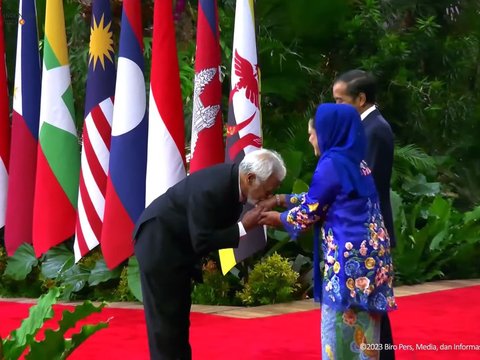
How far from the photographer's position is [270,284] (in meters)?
7.37

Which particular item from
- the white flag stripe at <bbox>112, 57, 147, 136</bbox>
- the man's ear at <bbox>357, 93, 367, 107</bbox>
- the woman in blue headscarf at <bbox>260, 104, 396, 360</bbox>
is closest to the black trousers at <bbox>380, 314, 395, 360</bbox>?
the woman in blue headscarf at <bbox>260, 104, 396, 360</bbox>

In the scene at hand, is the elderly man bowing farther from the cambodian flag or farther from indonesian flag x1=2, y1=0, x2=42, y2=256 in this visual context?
A: indonesian flag x1=2, y1=0, x2=42, y2=256

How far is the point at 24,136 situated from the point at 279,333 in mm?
3151

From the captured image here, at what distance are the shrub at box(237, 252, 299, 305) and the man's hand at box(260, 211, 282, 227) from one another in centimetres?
336

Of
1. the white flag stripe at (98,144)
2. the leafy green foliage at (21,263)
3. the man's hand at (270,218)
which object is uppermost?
the white flag stripe at (98,144)

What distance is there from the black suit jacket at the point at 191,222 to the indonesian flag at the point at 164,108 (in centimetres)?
298

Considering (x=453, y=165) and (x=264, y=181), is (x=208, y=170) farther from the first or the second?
(x=453, y=165)

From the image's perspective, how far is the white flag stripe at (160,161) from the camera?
723 cm

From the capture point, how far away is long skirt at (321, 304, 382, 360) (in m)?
3.81

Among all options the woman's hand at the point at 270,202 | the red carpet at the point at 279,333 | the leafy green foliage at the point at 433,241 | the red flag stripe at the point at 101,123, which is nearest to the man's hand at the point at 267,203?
the woman's hand at the point at 270,202

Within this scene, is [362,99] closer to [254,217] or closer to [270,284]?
[254,217]

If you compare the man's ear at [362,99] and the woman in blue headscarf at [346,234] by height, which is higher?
the man's ear at [362,99]

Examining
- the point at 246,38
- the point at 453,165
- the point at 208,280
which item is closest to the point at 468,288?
the point at 208,280

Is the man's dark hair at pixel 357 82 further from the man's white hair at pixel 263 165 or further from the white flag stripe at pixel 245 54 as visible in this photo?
the white flag stripe at pixel 245 54
